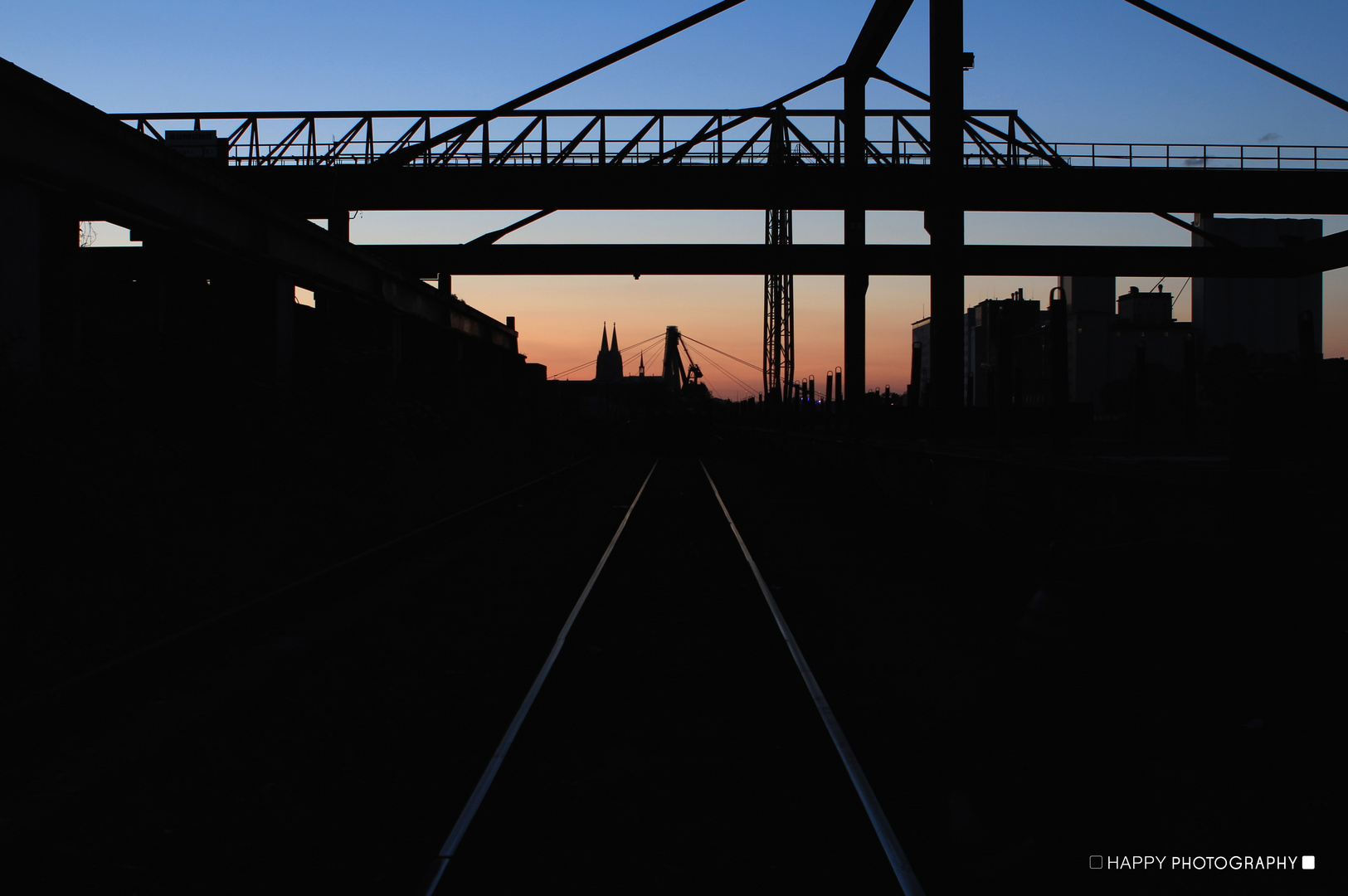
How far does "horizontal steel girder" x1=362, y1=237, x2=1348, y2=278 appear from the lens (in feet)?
111

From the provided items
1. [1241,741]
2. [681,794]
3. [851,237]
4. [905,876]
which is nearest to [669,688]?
[681,794]

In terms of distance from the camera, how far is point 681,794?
394cm

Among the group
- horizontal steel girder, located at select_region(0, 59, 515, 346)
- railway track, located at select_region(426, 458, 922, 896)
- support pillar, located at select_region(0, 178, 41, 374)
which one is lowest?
railway track, located at select_region(426, 458, 922, 896)

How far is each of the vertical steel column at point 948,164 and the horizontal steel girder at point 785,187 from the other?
645cm

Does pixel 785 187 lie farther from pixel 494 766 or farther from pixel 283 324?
pixel 494 766

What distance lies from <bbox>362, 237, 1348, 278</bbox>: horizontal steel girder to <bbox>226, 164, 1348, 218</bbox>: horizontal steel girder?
133 inches

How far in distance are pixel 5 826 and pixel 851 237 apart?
29.9m

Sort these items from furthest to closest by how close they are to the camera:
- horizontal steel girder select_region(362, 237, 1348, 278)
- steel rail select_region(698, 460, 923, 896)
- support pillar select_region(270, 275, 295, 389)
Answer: horizontal steel girder select_region(362, 237, 1348, 278), support pillar select_region(270, 275, 295, 389), steel rail select_region(698, 460, 923, 896)

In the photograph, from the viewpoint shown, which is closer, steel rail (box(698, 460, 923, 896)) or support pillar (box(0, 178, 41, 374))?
steel rail (box(698, 460, 923, 896))

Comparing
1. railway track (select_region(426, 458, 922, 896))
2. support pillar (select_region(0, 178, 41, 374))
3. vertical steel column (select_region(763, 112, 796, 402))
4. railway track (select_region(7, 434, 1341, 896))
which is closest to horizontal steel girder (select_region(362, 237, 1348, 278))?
vertical steel column (select_region(763, 112, 796, 402))

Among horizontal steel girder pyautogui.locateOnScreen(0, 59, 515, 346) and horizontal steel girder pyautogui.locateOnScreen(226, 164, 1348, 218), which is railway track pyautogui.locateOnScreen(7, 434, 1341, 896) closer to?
horizontal steel girder pyautogui.locateOnScreen(0, 59, 515, 346)

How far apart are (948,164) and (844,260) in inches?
459

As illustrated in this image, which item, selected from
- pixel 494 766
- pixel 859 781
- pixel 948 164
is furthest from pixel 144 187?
pixel 948 164

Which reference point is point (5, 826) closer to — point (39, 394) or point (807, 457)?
point (39, 394)
